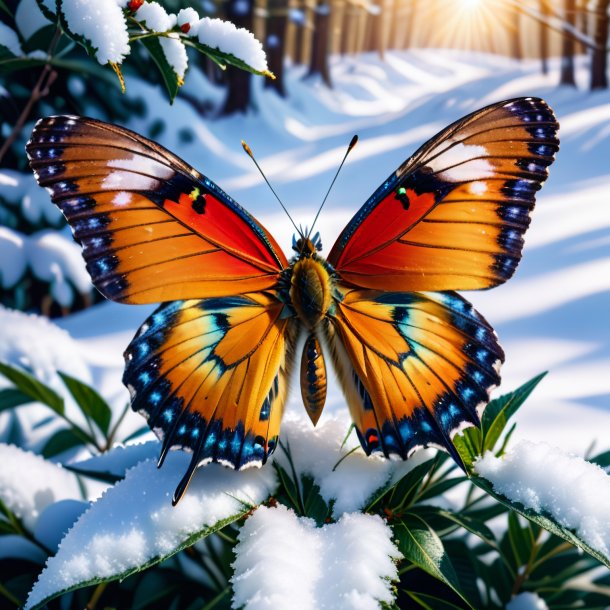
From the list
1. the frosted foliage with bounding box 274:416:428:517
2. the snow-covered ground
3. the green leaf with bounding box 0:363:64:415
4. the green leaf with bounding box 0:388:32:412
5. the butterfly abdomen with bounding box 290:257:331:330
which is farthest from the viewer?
the snow-covered ground

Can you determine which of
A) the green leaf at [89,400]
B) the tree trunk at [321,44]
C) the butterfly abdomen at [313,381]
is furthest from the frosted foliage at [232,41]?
the tree trunk at [321,44]

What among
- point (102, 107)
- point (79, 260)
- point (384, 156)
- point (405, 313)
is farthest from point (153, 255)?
point (384, 156)

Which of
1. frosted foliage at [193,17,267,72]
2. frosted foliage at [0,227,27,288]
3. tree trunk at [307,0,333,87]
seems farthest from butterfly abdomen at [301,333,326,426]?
tree trunk at [307,0,333,87]

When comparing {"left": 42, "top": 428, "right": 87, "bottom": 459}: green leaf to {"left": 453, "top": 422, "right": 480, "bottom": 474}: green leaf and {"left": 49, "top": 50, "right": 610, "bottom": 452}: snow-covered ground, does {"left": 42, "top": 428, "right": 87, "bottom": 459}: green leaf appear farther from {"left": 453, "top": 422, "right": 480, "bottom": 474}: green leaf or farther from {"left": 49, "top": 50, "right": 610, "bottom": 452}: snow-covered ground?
{"left": 453, "top": 422, "right": 480, "bottom": 474}: green leaf

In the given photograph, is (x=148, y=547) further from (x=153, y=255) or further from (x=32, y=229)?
(x=32, y=229)

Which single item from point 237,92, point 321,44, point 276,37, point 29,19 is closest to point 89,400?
point 29,19

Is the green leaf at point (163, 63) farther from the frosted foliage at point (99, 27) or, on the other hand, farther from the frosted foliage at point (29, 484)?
the frosted foliage at point (29, 484)

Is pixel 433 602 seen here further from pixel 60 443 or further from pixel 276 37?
pixel 276 37
